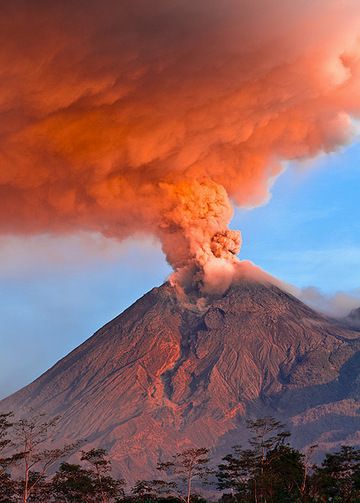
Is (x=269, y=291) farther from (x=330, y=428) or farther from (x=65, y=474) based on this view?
(x=65, y=474)

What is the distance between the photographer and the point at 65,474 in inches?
2228

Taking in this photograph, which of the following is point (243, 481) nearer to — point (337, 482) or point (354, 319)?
point (337, 482)

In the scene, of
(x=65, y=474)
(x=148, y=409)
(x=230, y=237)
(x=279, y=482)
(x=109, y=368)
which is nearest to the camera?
(x=279, y=482)

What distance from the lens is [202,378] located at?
15750 cm

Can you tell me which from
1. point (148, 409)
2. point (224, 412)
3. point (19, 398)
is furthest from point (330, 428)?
point (19, 398)

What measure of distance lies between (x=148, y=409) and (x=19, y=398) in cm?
3297

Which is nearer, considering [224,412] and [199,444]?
[199,444]

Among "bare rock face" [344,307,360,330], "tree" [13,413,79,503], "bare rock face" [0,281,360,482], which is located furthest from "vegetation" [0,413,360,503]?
"bare rock face" [344,307,360,330]

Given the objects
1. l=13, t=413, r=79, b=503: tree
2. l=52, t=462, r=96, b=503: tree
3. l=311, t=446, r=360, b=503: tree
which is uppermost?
l=13, t=413, r=79, b=503: tree

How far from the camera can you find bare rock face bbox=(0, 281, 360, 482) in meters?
142

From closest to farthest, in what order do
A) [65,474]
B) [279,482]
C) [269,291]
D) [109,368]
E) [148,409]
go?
1. [279,482]
2. [65,474]
3. [148,409]
4. [109,368]
5. [269,291]

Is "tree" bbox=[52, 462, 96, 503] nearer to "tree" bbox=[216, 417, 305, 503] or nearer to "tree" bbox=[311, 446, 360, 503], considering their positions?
"tree" bbox=[216, 417, 305, 503]

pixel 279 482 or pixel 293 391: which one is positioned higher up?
pixel 293 391

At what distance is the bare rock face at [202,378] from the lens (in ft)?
466
